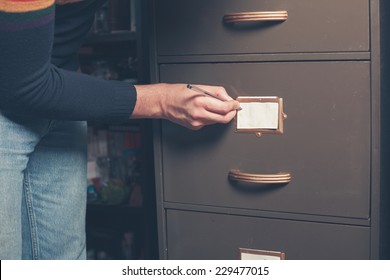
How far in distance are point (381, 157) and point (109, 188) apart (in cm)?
111

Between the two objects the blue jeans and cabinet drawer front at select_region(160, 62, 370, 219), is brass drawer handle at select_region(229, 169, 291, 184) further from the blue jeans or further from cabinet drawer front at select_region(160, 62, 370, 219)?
Answer: the blue jeans

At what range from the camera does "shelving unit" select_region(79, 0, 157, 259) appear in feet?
6.12

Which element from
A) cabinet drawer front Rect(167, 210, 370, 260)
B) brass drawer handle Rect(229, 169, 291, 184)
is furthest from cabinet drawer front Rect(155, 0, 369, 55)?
cabinet drawer front Rect(167, 210, 370, 260)

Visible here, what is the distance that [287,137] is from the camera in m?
1.09

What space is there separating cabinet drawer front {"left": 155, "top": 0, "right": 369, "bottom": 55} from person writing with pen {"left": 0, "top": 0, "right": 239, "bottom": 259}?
11 centimetres

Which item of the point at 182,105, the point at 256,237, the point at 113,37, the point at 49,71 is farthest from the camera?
the point at 113,37

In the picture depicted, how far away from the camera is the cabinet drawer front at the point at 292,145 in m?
1.05

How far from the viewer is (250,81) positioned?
3.61 feet

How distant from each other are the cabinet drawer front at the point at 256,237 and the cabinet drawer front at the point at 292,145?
33 millimetres

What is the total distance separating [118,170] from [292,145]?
107cm

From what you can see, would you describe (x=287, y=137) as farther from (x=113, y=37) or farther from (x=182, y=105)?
(x=113, y=37)

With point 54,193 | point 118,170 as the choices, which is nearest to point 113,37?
point 118,170

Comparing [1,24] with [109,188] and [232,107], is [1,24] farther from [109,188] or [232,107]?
[109,188]

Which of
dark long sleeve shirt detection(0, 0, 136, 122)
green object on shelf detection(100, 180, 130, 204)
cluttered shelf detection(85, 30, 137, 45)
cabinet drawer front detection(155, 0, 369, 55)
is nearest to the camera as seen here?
dark long sleeve shirt detection(0, 0, 136, 122)
